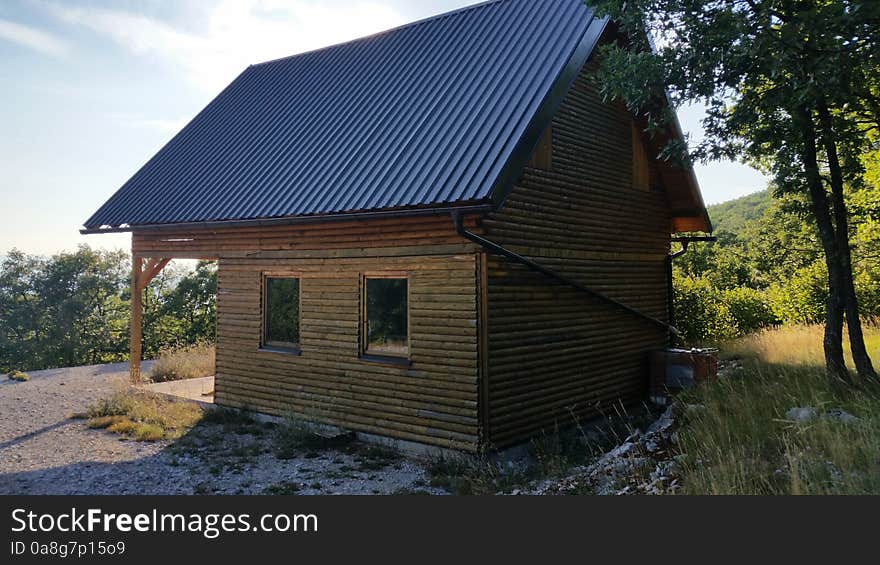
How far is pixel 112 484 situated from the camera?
7.46 m

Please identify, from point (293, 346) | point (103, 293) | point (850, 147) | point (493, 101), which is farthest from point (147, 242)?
point (103, 293)

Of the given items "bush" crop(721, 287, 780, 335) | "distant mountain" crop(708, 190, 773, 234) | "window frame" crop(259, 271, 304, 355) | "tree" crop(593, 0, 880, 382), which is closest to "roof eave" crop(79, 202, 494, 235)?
"window frame" crop(259, 271, 304, 355)

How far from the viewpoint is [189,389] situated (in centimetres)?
1338

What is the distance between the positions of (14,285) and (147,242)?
17.3 metres

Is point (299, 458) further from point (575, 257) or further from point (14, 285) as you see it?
point (14, 285)

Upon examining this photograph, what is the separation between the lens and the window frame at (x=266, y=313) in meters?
10.5

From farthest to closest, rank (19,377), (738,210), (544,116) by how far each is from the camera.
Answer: (738,210) → (19,377) → (544,116)

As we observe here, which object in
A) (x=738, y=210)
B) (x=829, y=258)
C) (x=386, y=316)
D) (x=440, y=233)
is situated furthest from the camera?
(x=738, y=210)

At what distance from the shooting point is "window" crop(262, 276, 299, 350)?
1073 cm

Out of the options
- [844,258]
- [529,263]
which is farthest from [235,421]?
[844,258]

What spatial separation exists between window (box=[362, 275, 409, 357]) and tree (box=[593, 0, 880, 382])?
14.3 ft

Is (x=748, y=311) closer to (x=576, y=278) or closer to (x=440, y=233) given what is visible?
(x=576, y=278)

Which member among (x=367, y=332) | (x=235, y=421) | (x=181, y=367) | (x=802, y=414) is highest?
(x=367, y=332)

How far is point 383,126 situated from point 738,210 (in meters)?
64.0
